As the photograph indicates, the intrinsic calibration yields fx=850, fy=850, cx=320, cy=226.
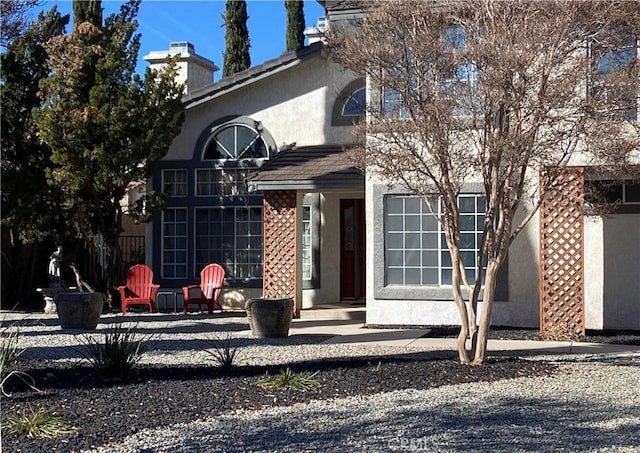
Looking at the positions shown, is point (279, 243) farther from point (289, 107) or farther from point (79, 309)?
point (79, 309)

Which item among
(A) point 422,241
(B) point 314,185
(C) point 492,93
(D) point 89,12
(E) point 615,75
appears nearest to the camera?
(C) point 492,93

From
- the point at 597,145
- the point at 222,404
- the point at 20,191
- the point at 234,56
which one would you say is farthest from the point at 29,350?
the point at 234,56

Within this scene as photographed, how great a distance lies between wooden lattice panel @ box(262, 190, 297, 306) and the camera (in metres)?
15.9

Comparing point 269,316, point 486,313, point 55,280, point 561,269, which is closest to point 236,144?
point 55,280

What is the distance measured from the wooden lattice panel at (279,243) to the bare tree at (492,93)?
591cm

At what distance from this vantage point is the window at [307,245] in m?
17.4

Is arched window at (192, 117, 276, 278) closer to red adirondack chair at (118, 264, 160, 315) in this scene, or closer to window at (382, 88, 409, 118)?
red adirondack chair at (118, 264, 160, 315)

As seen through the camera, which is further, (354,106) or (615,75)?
(354,106)

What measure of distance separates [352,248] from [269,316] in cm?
519

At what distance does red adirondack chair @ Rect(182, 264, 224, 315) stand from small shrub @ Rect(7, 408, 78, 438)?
9437mm

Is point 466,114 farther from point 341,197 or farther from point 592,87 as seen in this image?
point 341,197

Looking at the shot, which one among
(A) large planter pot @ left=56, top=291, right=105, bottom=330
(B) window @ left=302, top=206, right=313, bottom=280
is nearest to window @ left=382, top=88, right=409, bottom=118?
(A) large planter pot @ left=56, top=291, right=105, bottom=330

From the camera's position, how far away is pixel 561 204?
12.9 metres

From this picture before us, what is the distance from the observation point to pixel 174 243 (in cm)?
1800
